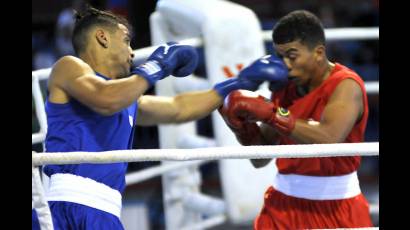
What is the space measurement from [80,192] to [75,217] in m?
0.07

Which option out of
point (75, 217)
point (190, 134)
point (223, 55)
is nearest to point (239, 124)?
point (75, 217)

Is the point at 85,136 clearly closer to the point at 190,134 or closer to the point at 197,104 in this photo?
the point at 197,104

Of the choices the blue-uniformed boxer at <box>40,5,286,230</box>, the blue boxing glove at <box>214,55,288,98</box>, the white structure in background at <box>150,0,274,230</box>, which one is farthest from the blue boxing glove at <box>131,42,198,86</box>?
the white structure in background at <box>150,0,274,230</box>

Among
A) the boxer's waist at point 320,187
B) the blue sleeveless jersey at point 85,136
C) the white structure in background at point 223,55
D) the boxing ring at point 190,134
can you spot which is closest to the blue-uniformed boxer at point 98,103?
the blue sleeveless jersey at point 85,136

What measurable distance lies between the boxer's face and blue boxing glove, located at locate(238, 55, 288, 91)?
0.28 feet

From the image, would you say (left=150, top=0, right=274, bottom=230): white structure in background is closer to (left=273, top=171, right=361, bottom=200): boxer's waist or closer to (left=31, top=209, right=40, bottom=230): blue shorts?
(left=273, top=171, right=361, bottom=200): boxer's waist

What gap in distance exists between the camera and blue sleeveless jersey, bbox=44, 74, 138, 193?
7.28ft

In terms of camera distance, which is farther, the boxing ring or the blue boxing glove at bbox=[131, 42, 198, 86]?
the boxing ring

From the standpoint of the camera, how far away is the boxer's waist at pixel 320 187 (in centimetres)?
254

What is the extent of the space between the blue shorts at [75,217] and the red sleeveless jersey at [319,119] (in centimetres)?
67

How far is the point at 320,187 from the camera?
2.54m

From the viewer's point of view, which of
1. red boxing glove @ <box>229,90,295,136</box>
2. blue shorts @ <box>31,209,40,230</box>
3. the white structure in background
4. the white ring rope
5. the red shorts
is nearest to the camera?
the white ring rope

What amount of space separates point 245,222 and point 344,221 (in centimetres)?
110
